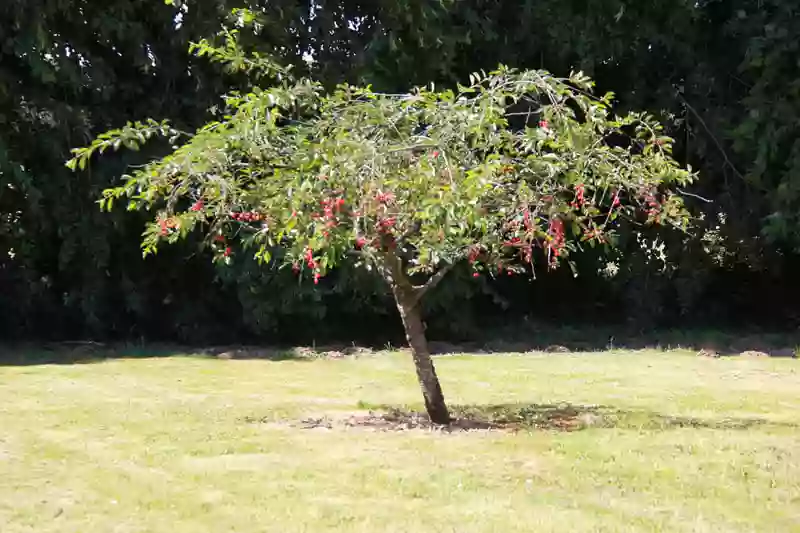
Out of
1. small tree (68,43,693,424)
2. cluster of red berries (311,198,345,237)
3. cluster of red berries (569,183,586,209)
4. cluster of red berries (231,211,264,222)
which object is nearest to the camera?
cluster of red berries (311,198,345,237)

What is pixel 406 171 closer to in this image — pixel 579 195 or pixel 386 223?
pixel 386 223

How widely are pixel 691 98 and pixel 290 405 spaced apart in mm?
9771

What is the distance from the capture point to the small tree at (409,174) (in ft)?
21.1

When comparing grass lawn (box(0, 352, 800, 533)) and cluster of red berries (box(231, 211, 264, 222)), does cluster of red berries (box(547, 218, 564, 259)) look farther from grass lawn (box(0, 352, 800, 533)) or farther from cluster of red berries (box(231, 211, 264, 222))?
cluster of red berries (box(231, 211, 264, 222))

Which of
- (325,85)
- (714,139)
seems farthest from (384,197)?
(714,139)

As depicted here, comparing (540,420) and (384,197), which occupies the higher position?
(384,197)

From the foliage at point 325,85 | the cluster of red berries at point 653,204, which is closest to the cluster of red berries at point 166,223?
the cluster of red berries at point 653,204

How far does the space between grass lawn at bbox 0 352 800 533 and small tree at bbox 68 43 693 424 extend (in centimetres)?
126

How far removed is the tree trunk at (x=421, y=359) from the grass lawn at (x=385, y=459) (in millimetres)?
363

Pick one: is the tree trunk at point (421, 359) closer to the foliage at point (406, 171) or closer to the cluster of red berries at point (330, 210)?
the foliage at point (406, 171)

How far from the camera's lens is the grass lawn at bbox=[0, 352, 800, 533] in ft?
17.1

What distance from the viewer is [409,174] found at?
6551mm

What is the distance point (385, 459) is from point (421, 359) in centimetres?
156

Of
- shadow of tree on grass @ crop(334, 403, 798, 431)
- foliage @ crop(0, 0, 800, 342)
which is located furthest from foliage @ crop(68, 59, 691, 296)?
foliage @ crop(0, 0, 800, 342)
